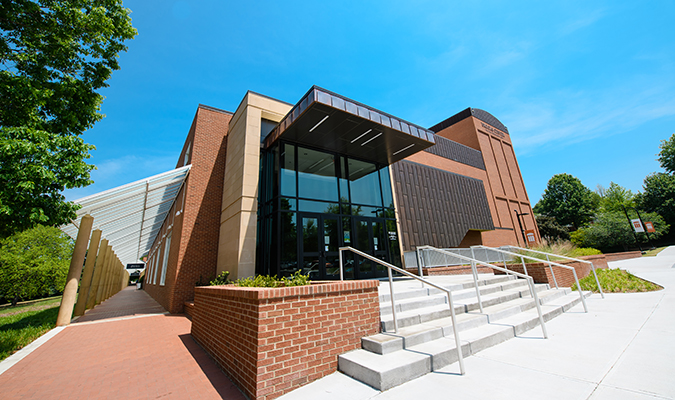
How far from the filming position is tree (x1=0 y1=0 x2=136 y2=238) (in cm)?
516

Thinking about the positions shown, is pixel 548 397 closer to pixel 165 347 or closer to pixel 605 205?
pixel 165 347

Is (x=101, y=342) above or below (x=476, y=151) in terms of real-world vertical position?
below

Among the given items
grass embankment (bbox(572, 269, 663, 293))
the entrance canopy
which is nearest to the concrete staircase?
grass embankment (bbox(572, 269, 663, 293))

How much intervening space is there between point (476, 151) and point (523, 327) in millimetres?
28039

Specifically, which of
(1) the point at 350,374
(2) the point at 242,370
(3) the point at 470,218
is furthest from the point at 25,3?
(3) the point at 470,218

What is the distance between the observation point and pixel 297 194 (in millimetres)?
9672

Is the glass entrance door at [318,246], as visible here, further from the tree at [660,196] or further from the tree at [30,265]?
the tree at [660,196]

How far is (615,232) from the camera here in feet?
106

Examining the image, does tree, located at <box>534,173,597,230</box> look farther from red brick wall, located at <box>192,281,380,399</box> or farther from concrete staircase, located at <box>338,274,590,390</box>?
red brick wall, located at <box>192,281,380,399</box>

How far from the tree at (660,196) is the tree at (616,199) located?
6.29 feet

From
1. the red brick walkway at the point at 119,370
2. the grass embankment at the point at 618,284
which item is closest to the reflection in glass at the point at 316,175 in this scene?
the red brick walkway at the point at 119,370

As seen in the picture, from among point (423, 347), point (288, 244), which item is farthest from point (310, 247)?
point (423, 347)

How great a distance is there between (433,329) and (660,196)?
58.2 meters

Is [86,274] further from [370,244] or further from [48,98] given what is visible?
[370,244]
